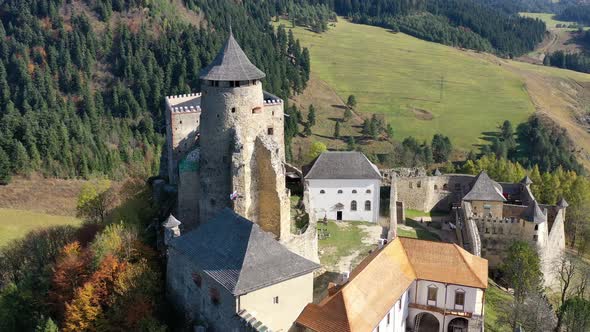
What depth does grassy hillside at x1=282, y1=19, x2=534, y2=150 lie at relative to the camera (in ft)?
396

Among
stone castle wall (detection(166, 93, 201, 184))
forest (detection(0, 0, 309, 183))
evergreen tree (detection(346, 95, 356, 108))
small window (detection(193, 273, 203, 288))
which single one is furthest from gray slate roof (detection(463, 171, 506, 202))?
evergreen tree (detection(346, 95, 356, 108))

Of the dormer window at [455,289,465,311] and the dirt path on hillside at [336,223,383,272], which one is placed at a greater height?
the dormer window at [455,289,465,311]

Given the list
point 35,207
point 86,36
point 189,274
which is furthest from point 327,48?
point 189,274

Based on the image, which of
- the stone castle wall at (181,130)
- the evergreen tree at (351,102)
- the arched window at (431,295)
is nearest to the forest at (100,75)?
the evergreen tree at (351,102)

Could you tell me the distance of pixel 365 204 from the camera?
5853 cm

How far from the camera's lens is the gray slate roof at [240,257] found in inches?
1271

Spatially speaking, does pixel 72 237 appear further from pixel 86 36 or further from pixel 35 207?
pixel 86 36

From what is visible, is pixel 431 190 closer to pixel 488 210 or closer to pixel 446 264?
pixel 488 210

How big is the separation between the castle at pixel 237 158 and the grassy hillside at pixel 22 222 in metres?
26.1

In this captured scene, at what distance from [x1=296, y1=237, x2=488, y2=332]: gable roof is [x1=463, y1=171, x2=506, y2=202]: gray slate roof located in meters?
22.2

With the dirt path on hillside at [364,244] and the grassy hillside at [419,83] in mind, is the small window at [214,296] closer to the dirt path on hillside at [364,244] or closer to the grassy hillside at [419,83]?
the dirt path on hillside at [364,244]

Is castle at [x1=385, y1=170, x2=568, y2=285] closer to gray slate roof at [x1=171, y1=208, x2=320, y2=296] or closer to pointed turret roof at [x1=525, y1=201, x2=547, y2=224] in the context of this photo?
pointed turret roof at [x1=525, y1=201, x2=547, y2=224]

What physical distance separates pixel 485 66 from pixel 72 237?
136017 mm

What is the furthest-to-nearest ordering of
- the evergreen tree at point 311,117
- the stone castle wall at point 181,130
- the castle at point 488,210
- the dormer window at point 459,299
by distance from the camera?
the evergreen tree at point 311,117
the castle at point 488,210
the stone castle wall at point 181,130
the dormer window at point 459,299
